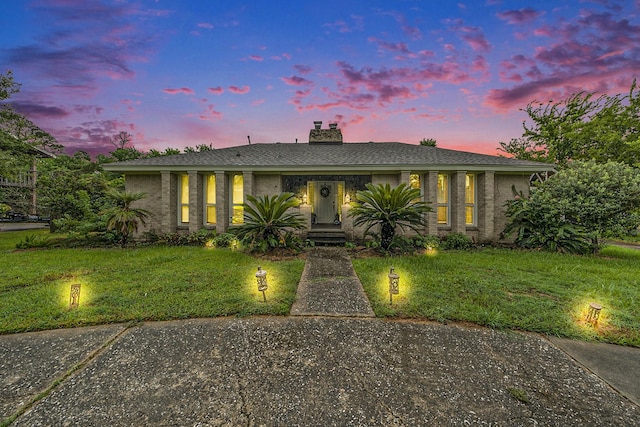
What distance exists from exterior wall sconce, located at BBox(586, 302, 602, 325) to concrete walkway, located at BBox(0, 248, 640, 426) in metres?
0.44

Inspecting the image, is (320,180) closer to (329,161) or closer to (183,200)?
(329,161)

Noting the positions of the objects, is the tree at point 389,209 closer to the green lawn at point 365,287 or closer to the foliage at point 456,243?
the green lawn at point 365,287

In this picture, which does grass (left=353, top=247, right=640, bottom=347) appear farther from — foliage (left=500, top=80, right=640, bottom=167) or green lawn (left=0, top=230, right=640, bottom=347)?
foliage (left=500, top=80, right=640, bottom=167)

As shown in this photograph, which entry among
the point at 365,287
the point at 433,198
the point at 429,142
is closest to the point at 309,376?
the point at 365,287

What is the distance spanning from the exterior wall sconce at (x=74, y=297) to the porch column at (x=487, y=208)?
1158 centimetres

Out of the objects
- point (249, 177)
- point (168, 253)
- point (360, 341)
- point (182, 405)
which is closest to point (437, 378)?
point (360, 341)

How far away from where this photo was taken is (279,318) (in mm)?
3383

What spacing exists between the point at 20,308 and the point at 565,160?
1124 inches

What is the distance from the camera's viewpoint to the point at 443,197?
31.9ft

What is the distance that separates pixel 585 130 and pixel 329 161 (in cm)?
2064

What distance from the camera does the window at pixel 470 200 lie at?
9.54m

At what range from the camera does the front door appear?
1102cm

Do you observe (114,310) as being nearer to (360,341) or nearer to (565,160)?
(360,341)

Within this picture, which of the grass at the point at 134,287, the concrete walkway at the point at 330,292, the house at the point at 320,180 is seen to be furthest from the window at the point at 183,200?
the concrete walkway at the point at 330,292
